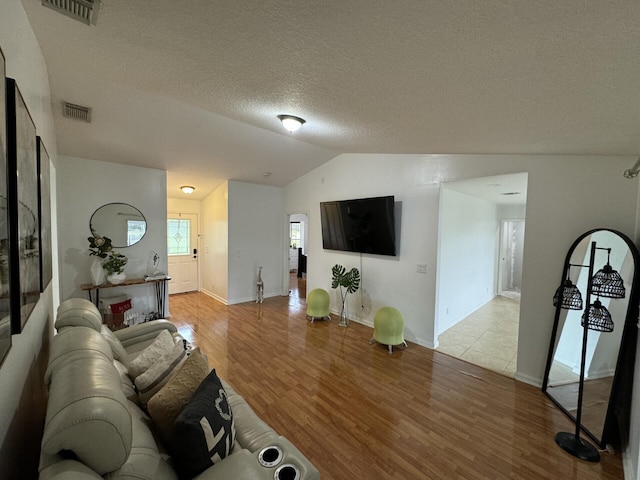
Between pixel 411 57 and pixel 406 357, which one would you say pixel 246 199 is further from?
pixel 411 57

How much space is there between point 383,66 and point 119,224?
15.1 ft

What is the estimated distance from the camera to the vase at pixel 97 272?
3809mm

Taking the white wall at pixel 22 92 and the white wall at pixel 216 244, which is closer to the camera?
the white wall at pixel 22 92

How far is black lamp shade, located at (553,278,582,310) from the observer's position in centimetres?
240

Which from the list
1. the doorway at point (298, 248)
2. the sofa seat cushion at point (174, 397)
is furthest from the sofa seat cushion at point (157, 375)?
the doorway at point (298, 248)

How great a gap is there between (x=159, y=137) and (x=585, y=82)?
12.8ft

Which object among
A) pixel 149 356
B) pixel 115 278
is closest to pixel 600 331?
pixel 149 356

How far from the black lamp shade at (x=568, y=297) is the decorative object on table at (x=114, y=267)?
17.6 ft

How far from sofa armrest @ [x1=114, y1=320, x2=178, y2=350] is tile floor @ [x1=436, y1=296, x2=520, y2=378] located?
337 centimetres

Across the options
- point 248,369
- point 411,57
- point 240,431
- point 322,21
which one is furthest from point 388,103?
point 248,369

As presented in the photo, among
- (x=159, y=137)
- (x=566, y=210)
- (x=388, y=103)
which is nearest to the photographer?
(x=388, y=103)

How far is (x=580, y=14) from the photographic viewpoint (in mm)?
820

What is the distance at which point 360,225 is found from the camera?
14.3 feet

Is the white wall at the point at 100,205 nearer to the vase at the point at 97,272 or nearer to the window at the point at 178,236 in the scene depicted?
the vase at the point at 97,272
